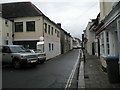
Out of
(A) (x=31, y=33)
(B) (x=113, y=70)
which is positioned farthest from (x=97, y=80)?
(A) (x=31, y=33)

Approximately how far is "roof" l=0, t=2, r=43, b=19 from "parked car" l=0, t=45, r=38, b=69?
312 inches

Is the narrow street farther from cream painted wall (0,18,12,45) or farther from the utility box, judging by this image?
cream painted wall (0,18,12,45)

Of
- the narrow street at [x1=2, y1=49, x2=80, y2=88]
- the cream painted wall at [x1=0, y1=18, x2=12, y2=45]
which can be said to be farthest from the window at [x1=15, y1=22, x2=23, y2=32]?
the narrow street at [x1=2, y1=49, x2=80, y2=88]

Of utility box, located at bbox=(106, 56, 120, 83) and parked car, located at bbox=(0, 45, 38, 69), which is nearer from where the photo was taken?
utility box, located at bbox=(106, 56, 120, 83)

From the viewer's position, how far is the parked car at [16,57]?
1100 centimetres

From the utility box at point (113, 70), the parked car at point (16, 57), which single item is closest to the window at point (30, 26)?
the parked car at point (16, 57)

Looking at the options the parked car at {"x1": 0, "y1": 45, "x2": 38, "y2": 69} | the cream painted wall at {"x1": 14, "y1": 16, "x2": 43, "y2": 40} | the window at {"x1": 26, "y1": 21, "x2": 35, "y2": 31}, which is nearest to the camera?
the parked car at {"x1": 0, "y1": 45, "x2": 38, "y2": 69}

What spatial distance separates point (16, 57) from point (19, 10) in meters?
11.6

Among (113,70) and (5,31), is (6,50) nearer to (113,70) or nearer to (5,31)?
(5,31)

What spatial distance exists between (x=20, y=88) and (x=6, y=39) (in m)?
12.9

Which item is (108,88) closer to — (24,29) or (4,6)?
(24,29)

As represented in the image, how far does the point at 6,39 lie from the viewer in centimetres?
1730

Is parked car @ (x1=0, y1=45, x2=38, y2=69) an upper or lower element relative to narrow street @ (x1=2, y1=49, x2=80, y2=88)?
upper

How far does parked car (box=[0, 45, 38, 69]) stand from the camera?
433 inches
